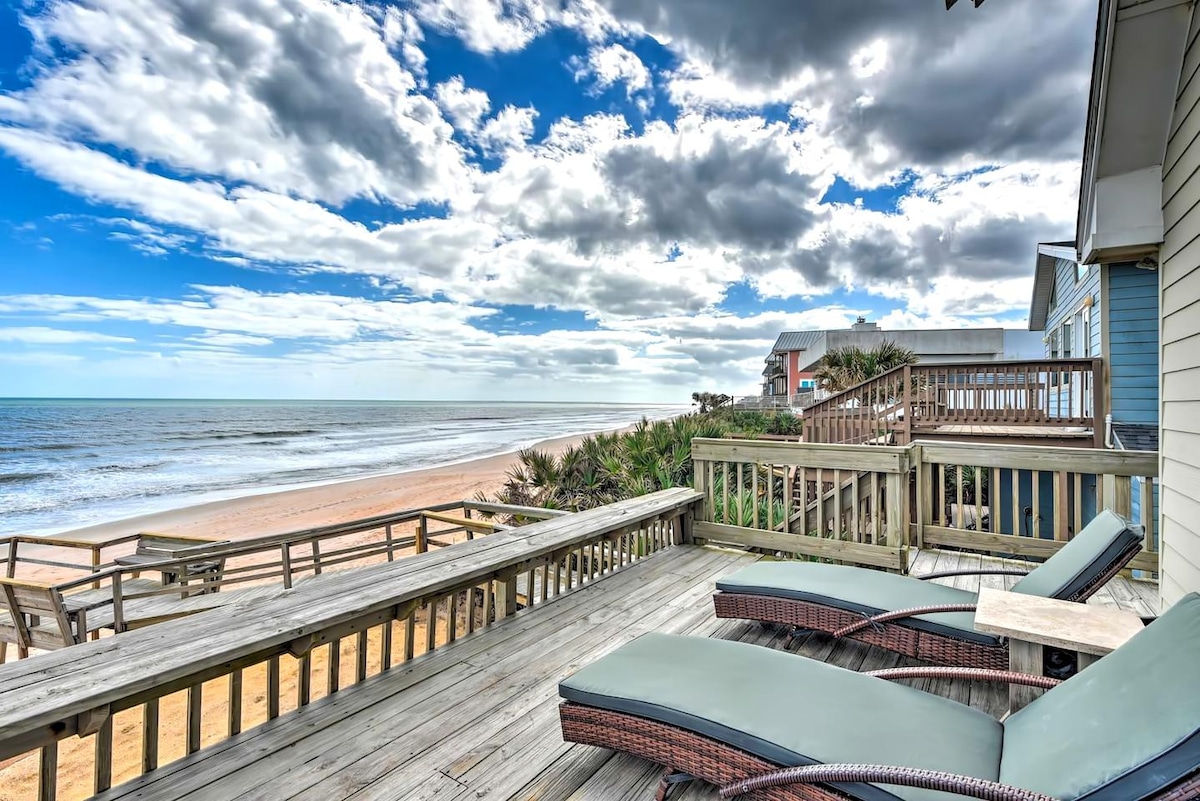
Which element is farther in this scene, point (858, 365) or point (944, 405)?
point (858, 365)

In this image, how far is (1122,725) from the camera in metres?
1.17

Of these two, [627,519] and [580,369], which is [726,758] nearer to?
[627,519]

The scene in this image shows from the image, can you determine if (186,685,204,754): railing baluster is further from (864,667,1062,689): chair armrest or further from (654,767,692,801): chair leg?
(864,667,1062,689): chair armrest

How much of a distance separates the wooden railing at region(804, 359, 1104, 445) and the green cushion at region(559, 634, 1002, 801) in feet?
23.7

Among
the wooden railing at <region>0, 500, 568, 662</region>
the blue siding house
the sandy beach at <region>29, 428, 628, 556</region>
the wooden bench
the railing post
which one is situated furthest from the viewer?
the sandy beach at <region>29, 428, 628, 556</region>

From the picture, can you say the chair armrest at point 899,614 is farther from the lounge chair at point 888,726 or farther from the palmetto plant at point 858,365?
the palmetto plant at point 858,365

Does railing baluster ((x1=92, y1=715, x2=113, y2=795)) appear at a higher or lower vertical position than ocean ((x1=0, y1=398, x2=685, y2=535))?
higher

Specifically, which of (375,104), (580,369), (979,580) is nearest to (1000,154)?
(979,580)

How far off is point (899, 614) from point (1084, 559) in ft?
2.63

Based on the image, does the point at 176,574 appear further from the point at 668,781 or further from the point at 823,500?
the point at 823,500

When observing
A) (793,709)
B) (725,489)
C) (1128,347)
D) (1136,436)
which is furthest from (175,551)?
(1128,347)

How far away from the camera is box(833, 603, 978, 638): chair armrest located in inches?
93.5

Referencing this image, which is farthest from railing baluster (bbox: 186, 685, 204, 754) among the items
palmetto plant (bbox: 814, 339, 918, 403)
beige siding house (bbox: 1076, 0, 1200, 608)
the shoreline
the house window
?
palmetto plant (bbox: 814, 339, 918, 403)

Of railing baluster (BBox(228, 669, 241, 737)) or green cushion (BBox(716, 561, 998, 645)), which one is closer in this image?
railing baluster (BBox(228, 669, 241, 737))
